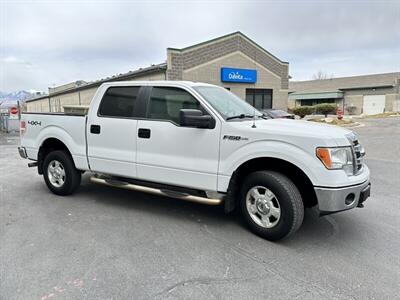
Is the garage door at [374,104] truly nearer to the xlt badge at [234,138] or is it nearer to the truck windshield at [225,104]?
the truck windshield at [225,104]

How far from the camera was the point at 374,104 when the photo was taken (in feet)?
147

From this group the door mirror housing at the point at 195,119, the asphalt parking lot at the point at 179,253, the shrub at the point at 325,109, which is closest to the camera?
the asphalt parking lot at the point at 179,253

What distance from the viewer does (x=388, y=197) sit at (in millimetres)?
5566

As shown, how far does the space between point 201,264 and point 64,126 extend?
11.8 feet

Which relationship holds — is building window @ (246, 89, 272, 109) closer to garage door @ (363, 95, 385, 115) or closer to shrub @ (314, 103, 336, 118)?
shrub @ (314, 103, 336, 118)

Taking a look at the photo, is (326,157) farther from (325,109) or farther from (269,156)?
(325,109)

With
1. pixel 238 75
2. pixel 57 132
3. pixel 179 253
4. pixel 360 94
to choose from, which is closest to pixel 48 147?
pixel 57 132

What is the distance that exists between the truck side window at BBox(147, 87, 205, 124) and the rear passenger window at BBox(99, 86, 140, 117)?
372 mm

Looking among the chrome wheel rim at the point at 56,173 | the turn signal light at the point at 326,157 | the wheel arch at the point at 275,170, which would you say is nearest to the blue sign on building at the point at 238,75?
the chrome wheel rim at the point at 56,173

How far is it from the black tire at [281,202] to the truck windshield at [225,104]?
923mm

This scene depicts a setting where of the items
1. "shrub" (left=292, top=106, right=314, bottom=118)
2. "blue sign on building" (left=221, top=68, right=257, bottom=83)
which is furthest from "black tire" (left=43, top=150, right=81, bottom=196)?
"shrub" (left=292, top=106, right=314, bottom=118)

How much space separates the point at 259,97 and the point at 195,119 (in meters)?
20.7

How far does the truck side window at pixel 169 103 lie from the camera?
434 cm

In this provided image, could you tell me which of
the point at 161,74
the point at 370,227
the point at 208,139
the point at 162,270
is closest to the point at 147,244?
the point at 162,270
